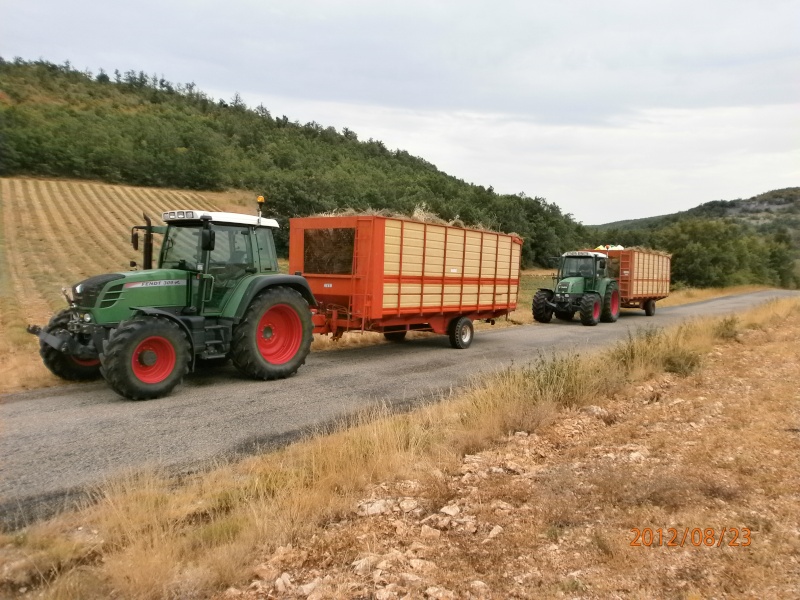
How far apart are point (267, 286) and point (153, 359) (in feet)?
6.94

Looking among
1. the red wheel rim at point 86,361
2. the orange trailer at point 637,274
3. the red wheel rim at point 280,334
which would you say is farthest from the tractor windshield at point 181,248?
the orange trailer at point 637,274

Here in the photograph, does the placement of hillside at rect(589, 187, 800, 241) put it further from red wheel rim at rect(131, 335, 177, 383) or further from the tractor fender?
red wheel rim at rect(131, 335, 177, 383)

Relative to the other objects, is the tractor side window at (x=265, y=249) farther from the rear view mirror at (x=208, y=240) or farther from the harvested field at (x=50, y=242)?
the harvested field at (x=50, y=242)

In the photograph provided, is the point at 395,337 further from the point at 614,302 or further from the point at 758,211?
the point at 758,211

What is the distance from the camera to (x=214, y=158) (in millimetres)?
51500

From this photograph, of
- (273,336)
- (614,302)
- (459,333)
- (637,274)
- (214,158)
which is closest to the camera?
(273,336)

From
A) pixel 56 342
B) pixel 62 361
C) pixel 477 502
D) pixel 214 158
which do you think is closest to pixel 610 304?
pixel 62 361

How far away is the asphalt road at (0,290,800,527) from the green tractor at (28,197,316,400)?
38 cm

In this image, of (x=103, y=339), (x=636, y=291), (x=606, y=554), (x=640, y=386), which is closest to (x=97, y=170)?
(x=636, y=291)

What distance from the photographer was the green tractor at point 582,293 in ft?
61.9

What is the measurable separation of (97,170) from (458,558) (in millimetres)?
49507

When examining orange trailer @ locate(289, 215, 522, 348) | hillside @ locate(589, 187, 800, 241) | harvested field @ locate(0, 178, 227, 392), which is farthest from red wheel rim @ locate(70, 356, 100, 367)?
hillside @ locate(589, 187, 800, 241)

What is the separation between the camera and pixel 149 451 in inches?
220

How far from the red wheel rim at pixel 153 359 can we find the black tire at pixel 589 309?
13.9 m
